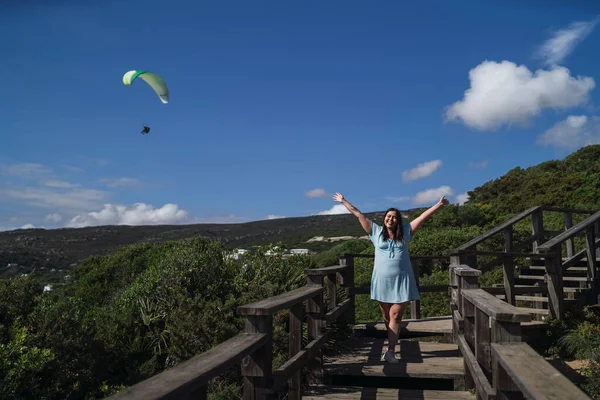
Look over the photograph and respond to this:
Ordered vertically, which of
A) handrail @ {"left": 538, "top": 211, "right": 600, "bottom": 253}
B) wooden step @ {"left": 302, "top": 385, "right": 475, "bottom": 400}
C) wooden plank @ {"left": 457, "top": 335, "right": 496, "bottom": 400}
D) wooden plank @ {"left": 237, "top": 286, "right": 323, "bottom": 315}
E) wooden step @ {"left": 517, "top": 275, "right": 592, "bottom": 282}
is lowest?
wooden step @ {"left": 302, "top": 385, "right": 475, "bottom": 400}

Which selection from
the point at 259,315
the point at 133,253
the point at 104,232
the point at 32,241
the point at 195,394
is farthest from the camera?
the point at 104,232

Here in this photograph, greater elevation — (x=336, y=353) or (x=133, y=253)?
(x=133, y=253)

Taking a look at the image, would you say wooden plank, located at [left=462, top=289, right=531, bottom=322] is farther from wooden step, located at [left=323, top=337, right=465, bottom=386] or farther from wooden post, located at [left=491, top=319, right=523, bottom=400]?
wooden step, located at [left=323, top=337, right=465, bottom=386]

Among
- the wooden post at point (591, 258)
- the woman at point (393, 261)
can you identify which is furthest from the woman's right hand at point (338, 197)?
the wooden post at point (591, 258)

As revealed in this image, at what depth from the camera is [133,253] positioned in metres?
15.3

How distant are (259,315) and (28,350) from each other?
3.63m

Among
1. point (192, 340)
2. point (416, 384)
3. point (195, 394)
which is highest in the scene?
point (195, 394)

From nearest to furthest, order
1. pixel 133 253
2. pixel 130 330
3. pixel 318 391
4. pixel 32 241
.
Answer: pixel 318 391, pixel 130 330, pixel 133 253, pixel 32 241

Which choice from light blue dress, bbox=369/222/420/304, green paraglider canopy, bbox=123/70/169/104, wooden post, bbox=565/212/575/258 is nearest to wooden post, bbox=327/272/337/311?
light blue dress, bbox=369/222/420/304

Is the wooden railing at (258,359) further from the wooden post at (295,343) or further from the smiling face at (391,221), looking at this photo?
the smiling face at (391,221)

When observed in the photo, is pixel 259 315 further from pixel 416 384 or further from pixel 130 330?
pixel 130 330

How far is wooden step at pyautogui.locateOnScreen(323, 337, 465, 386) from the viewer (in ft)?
19.8

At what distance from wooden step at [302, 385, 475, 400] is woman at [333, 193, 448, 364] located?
77 centimetres

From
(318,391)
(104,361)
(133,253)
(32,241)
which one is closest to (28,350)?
(104,361)
